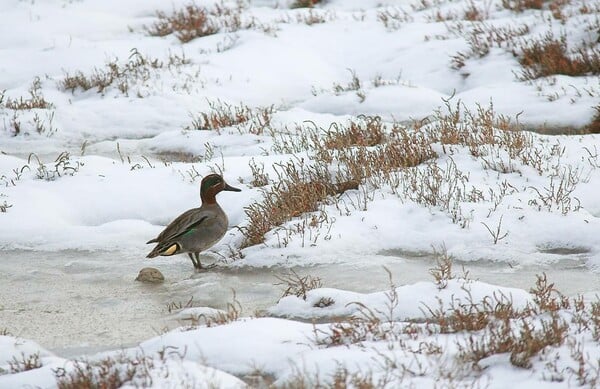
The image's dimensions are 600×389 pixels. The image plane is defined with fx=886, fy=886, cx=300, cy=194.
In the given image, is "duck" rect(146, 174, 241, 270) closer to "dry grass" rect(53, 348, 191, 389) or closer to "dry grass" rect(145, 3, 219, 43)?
"dry grass" rect(53, 348, 191, 389)

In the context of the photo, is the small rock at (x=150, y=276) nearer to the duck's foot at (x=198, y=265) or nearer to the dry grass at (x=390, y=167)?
the duck's foot at (x=198, y=265)

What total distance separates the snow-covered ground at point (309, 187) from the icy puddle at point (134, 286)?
0.02 meters

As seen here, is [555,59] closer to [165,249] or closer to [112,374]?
[165,249]

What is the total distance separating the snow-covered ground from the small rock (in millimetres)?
83

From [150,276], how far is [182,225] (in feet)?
1.86

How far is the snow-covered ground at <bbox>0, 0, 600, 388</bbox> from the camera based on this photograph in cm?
481

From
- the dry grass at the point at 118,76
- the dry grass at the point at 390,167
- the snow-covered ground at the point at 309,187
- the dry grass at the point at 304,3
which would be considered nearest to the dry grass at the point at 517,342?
the snow-covered ground at the point at 309,187

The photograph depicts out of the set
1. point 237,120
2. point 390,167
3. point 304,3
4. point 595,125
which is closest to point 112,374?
point 390,167

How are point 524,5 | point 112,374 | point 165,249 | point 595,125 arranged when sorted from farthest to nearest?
point 524,5 < point 595,125 < point 165,249 < point 112,374

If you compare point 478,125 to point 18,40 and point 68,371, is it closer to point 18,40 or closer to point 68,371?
point 68,371

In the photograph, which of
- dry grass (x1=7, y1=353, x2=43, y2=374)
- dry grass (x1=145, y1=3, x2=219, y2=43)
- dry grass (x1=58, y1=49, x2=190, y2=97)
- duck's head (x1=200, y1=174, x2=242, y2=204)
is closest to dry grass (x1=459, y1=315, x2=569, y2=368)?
dry grass (x1=7, y1=353, x2=43, y2=374)

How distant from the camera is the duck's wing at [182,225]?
7.21m

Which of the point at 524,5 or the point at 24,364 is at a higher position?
the point at 24,364

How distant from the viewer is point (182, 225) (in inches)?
287
